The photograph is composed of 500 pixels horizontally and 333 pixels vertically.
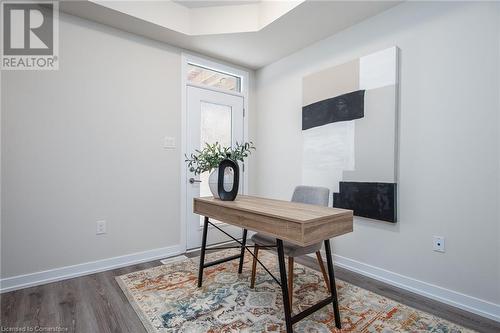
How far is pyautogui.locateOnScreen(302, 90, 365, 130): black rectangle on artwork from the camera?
2.40m

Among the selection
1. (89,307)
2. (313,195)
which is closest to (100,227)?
(89,307)

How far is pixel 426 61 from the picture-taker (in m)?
2.01

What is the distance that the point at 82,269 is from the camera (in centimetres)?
238

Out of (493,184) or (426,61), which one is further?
(426,61)

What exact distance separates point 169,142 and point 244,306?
192 centimetres

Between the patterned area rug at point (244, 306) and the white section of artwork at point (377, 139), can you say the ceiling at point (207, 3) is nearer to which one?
the white section of artwork at point (377, 139)

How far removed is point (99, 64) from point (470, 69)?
315 cm

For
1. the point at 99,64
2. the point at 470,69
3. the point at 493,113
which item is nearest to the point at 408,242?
the point at 493,113

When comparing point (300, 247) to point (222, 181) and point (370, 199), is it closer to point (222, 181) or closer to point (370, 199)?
point (222, 181)

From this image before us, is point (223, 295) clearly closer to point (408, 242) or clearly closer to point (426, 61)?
point (408, 242)

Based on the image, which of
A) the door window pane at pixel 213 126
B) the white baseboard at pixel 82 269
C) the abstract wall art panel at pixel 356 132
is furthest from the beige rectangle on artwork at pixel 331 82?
the white baseboard at pixel 82 269

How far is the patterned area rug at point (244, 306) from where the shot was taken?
62.7 inches

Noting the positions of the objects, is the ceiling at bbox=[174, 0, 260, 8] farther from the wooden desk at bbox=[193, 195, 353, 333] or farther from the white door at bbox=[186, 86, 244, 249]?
the wooden desk at bbox=[193, 195, 353, 333]

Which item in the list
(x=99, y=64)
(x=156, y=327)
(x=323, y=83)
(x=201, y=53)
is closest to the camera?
(x=156, y=327)
